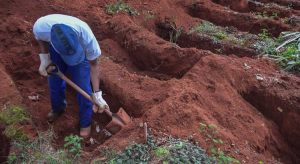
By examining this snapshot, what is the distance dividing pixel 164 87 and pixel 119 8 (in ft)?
8.74

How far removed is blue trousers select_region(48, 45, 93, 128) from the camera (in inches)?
173

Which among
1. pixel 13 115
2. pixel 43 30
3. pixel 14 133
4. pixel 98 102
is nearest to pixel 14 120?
pixel 13 115

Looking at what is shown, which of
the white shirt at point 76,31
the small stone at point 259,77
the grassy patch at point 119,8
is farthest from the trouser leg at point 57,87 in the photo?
the grassy patch at point 119,8

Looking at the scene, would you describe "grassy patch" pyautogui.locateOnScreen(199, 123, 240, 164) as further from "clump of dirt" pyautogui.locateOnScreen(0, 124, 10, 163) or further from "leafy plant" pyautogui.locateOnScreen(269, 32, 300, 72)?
"leafy plant" pyautogui.locateOnScreen(269, 32, 300, 72)

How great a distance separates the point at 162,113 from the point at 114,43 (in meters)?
2.37

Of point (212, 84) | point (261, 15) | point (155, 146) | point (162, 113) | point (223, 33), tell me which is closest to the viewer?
point (155, 146)

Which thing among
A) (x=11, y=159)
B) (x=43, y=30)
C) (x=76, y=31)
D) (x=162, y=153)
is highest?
(x=76, y=31)

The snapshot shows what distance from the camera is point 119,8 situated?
725 cm

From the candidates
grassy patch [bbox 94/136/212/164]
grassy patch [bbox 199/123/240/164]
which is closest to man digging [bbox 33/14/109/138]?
grassy patch [bbox 94/136/212/164]

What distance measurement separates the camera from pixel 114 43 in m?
6.45

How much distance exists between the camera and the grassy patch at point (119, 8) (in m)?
7.18

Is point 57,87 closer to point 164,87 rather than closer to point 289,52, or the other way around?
point 164,87

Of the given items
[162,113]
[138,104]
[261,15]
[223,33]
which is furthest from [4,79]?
[261,15]

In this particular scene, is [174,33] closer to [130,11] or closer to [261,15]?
[130,11]
